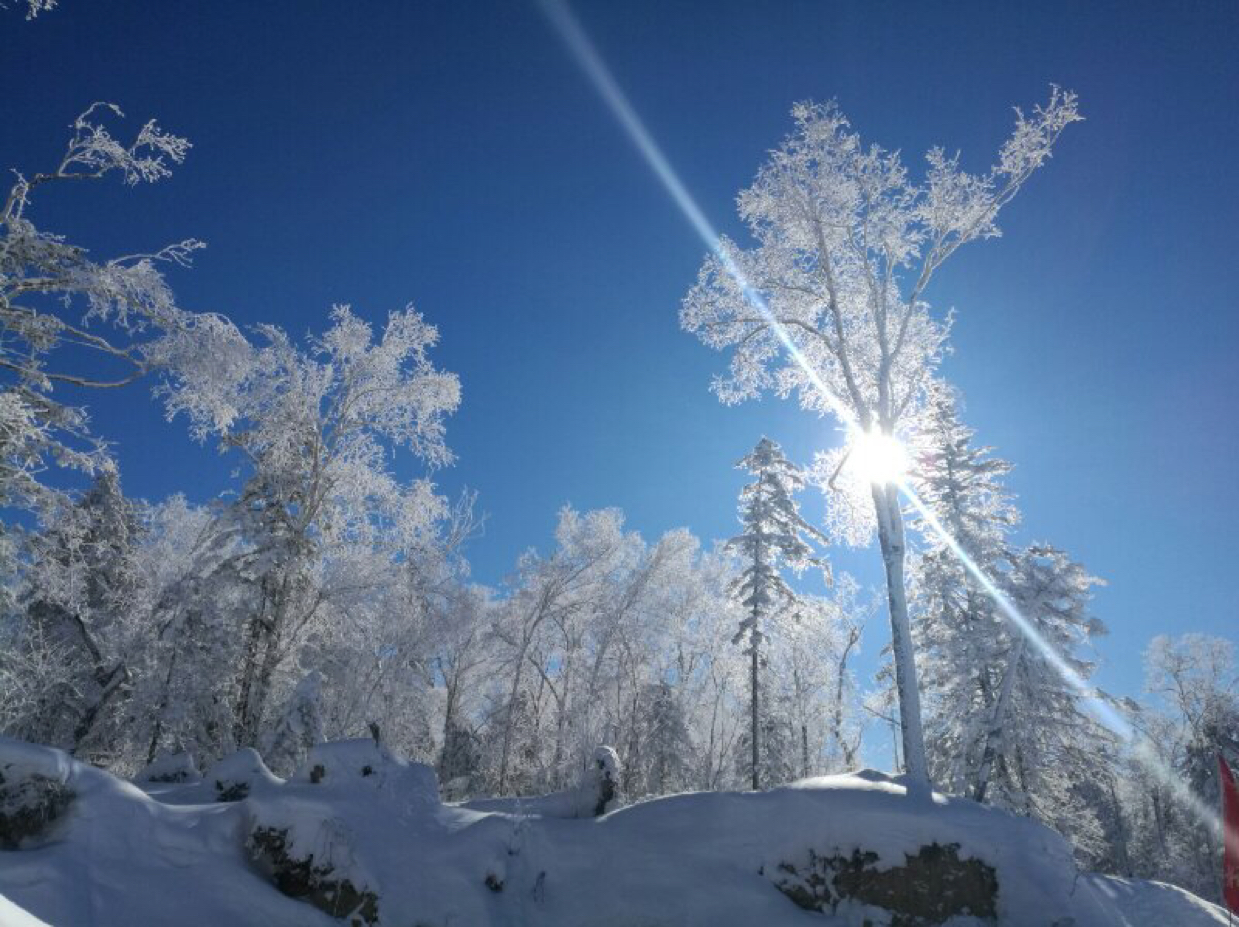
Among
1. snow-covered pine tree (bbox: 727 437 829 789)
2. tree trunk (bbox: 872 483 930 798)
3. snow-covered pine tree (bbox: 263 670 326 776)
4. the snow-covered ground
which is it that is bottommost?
the snow-covered ground

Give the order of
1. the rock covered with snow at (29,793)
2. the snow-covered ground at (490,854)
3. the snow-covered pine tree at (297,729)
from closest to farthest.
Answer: the snow-covered ground at (490,854), the rock covered with snow at (29,793), the snow-covered pine tree at (297,729)

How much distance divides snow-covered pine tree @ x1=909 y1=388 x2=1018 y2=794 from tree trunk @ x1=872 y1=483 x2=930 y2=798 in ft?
24.5

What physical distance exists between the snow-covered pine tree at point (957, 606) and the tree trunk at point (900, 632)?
24.5 feet

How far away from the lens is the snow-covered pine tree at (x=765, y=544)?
2464 cm

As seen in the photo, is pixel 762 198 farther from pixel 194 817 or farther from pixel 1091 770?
pixel 1091 770

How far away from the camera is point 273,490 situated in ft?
59.5

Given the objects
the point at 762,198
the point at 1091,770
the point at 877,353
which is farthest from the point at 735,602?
the point at 762,198

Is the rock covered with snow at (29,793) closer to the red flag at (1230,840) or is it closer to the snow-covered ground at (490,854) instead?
the snow-covered ground at (490,854)

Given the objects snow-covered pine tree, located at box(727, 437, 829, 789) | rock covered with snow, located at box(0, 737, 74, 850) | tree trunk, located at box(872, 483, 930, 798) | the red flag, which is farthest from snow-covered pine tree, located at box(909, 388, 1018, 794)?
rock covered with snow, located at box(0, 737, 74, 850)

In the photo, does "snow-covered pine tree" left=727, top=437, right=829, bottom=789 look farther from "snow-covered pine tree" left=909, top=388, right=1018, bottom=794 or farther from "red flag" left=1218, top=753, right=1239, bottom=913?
"red flag" left=1218, top=753, right=1239, bottom=913

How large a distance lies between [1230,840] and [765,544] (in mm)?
18001

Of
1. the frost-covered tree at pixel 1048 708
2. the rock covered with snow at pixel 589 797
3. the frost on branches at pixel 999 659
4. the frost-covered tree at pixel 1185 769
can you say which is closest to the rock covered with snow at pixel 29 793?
the rock covered with snow at pixel 589 797

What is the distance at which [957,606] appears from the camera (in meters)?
21.7

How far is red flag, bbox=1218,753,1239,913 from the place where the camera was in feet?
24.2
